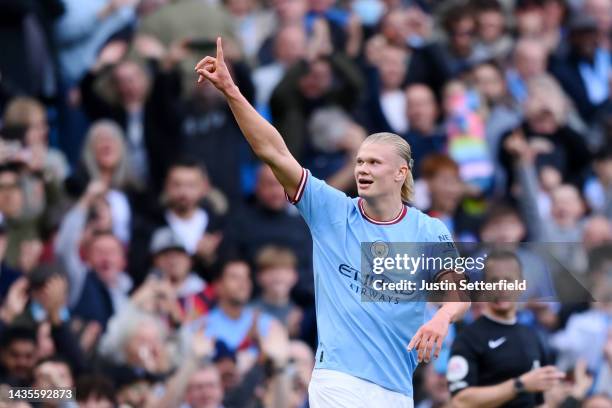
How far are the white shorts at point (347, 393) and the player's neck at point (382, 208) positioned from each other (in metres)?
0.88

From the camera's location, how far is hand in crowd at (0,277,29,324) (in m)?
11.5

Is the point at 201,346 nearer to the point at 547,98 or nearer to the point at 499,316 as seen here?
the point at 499,316

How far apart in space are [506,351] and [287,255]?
3650 mm

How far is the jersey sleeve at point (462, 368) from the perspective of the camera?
916 cm

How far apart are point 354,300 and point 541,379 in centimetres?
182

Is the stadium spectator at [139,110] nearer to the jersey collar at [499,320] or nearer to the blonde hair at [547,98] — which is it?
the blonde hair at [547,98]

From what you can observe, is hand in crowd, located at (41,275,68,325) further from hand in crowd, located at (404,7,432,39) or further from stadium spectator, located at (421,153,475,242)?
hand in crowd, located at (404,7,432,39)

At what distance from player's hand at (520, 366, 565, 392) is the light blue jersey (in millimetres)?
1377

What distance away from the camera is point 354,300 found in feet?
25.4

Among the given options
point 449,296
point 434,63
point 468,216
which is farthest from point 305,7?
point 449,296

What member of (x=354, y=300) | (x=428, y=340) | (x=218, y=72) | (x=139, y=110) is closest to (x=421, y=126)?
(x=139, y=110)

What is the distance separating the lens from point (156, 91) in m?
13.4

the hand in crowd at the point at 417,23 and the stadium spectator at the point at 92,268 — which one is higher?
the hand in crowd at the point at 417,23

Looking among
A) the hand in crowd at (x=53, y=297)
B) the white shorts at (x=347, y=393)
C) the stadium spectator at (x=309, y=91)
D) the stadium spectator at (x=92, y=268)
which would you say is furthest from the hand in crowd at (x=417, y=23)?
the white shorts at (x=347, y=393)
